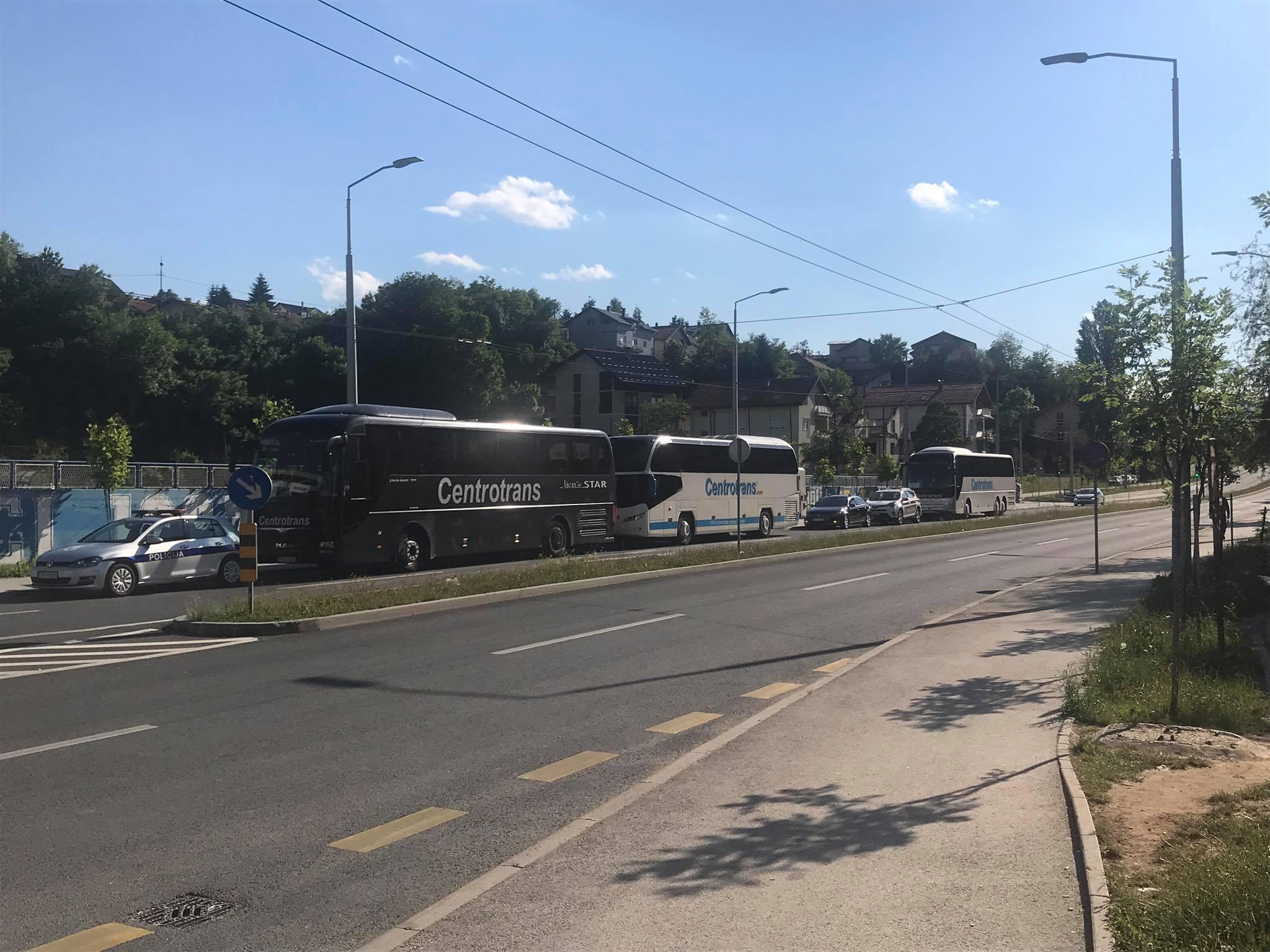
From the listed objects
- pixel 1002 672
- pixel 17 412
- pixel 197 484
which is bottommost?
pixel 1002 672

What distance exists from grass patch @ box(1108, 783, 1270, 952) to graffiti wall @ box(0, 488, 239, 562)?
25.2 meters

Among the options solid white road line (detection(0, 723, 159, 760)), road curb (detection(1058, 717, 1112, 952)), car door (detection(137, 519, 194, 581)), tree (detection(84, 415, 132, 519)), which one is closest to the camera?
road curb (detection(1058, 717, 1112, 952))

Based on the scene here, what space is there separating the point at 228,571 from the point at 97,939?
17847 millimetres

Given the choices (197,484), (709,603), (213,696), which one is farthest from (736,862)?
(197,484)

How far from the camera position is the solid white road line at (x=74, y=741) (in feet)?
24.1

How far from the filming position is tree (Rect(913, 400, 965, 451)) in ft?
310

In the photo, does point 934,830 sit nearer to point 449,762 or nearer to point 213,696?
point 449,762

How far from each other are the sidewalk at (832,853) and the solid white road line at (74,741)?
4.30 meters

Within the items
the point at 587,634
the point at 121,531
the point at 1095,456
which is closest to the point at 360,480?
the point at 121,531

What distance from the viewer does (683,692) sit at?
9797 millimetres

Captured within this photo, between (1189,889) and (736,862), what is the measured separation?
80.3 inches

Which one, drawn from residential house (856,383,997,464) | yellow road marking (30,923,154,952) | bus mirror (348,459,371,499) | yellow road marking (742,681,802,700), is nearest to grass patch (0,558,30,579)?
bus mirror (348,459,371,499)

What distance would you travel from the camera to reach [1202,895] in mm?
4262

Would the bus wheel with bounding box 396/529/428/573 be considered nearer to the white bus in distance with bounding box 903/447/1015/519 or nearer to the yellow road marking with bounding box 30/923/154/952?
the yellow road marking with bounding box 30/923/154/952
